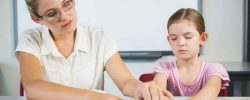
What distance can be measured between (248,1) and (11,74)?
237 centimetres

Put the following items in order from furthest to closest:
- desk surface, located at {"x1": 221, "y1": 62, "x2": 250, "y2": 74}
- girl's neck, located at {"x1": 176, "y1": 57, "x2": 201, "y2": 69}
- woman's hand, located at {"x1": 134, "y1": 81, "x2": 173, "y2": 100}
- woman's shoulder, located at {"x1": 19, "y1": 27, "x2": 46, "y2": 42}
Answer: desk surface, located at {"x1": 221, "y1": 62, "x2": 250, "y2": 74}
girl's neck, located at {"x1": 176, "y1": 57, "x2": 201, "y2": 69}
woman's shoulder, located at {"x1": 19, "y1": 27, "x2": 46, "y2": 42}
woman's hand, located at {"x1": 134, "y1": 81, "x2": 173, "y2": 100}

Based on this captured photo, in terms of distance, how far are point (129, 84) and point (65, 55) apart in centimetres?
31

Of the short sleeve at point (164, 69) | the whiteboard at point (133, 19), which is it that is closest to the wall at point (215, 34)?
the whiteboard at point (133, 19)

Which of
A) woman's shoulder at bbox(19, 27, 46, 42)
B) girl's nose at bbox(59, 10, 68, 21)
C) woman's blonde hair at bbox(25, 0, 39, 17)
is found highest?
woman's blonde hair at bbox(25, 0, 39, 17)

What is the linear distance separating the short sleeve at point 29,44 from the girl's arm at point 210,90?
2.09 ft

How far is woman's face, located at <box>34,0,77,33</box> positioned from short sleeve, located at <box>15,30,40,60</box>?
0.11m

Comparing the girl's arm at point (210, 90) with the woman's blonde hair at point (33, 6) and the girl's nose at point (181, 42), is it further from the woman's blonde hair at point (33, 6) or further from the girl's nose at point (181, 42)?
the woman's blonde hair at point (33, 6)

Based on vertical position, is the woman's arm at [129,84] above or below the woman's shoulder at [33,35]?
below

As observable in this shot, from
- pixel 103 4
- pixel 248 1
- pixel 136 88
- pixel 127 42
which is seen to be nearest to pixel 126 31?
pixel 127 42

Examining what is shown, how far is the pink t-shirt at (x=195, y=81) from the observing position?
1.38 meters

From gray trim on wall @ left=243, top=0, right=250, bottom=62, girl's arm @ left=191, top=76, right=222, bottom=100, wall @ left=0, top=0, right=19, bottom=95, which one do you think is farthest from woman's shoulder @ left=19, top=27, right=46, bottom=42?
gray trim on wall @ left=243, top=0, right=250, bottom=62

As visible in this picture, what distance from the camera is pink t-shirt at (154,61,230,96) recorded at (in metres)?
1.38

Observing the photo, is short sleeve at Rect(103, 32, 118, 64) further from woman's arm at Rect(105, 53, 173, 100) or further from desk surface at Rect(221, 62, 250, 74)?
desk surface at Rect(221, 62, 250, 74)

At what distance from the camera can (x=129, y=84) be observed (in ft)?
3.93
